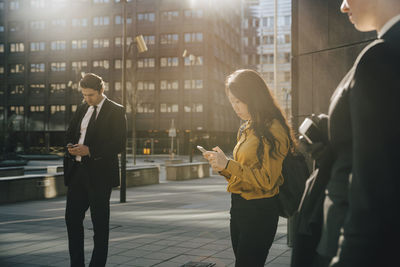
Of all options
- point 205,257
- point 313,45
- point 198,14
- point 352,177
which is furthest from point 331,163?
point 198,14

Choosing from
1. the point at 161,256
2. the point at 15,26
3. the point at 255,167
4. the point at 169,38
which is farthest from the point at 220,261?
the point at 15,26

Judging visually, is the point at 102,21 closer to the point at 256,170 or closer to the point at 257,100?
the point at 257,100

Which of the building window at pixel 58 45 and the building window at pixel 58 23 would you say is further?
the building window at pixel 58 45

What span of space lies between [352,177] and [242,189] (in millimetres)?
1563

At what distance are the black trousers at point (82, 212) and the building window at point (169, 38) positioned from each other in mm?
60886

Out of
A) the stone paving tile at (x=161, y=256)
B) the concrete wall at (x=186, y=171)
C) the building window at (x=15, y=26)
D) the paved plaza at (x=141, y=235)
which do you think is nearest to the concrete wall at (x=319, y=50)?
the paved plaza at (x=141, y=235)

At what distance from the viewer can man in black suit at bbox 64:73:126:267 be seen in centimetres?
436

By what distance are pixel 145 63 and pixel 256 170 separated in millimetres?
63737

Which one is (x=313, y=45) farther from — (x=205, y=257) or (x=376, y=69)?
(x=376, y=69)

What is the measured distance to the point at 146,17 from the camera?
65562 mm

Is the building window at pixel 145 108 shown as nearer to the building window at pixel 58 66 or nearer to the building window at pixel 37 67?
the building window at pixel 58 66

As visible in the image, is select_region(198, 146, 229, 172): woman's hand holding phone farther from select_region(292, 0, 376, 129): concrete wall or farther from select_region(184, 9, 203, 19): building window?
select_region(184, 9, 203, 19): building window

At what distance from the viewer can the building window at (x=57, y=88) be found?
67.8 metres

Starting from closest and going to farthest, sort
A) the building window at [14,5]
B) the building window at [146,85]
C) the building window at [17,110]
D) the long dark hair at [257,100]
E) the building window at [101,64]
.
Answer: the long dark hair at [257,100], the building window at [146,85], the building window at [101,64], the building window at [17,110], the building window at [14,5]
